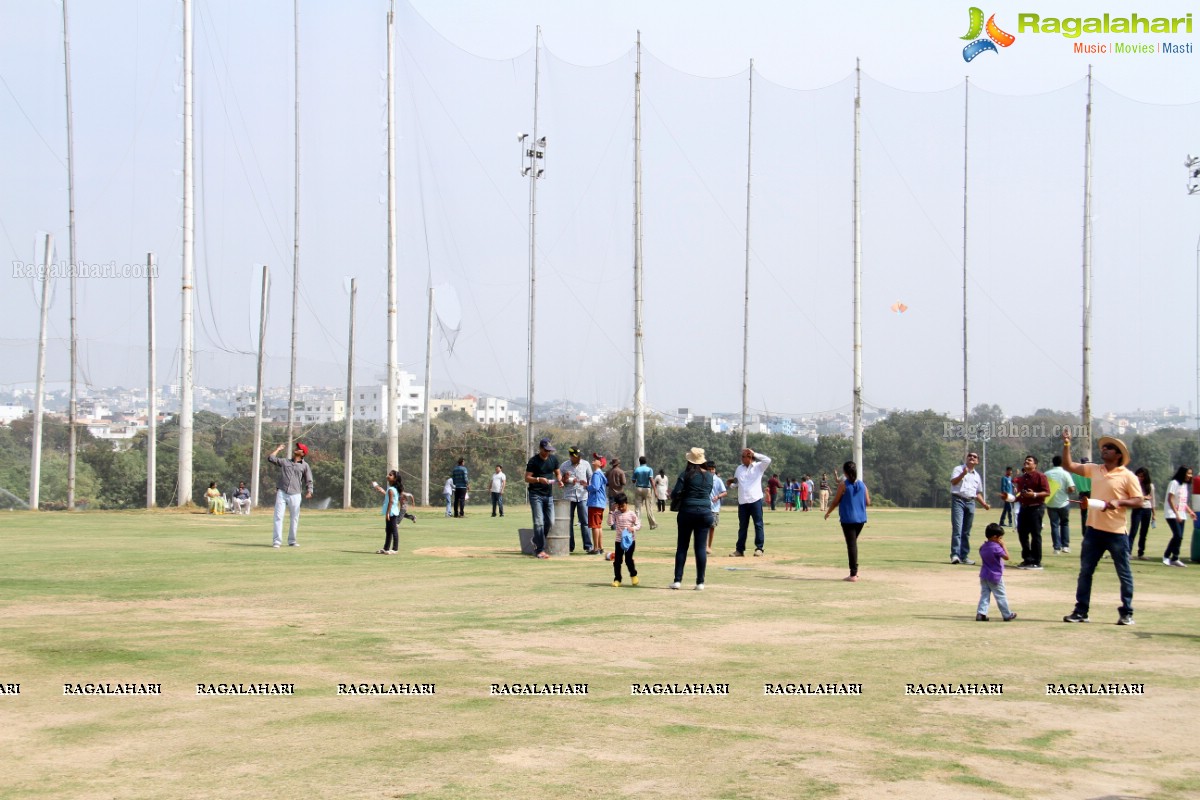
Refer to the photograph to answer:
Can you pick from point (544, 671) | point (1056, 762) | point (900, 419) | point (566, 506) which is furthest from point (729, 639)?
point (900, 419)

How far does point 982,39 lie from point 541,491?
124 ft

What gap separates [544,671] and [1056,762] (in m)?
4.03

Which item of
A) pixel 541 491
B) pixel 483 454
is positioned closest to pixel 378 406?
pixel 483 454

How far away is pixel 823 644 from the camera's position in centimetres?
1132

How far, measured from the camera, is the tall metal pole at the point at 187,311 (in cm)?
4012

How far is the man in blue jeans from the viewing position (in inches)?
834

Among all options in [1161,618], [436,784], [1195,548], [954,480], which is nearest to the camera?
[436,784]

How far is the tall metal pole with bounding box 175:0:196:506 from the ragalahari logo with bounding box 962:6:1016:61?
30443mm

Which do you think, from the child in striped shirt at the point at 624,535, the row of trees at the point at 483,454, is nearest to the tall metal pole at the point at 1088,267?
the row of trees at the point at 483,454

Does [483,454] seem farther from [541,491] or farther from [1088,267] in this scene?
[541,491]

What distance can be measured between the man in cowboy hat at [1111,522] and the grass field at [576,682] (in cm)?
40

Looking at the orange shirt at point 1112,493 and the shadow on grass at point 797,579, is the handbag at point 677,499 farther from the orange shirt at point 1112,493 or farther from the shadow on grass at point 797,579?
the orange shirt at point 1112,493

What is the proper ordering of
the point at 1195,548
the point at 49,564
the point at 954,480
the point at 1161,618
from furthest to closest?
the point at 1195,548, the point at 954,480, the point at 49,564, the point at 1161,618

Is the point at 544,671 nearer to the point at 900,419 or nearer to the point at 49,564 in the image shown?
the point at 49,564
